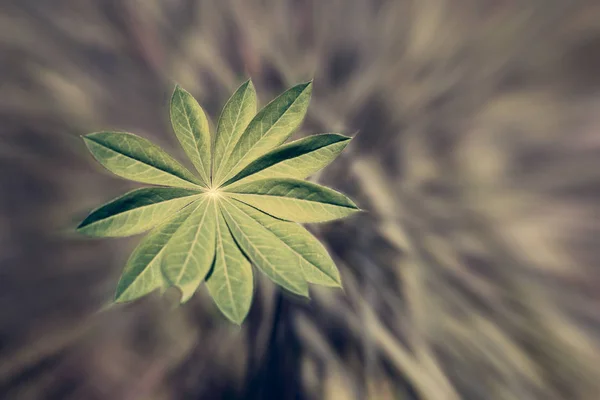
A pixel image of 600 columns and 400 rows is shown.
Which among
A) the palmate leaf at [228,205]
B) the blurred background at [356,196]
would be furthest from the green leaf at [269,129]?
the blurred background at [356,196]

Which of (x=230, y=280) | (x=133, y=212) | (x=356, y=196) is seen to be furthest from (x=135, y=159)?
(x=356, y=196)

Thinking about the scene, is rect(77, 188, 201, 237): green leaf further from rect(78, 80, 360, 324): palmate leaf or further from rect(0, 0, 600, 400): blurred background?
rect(0, 0, 600, 400): blurred background

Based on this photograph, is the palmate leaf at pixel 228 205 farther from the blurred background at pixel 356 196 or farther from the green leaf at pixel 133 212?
the blurred background at pixel 356 196

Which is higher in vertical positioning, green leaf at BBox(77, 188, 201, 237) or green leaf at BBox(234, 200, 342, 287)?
green leaf at BBox(77, 188, 201, 237)

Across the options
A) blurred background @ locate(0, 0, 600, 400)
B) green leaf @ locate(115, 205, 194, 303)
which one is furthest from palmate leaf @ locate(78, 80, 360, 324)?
blurred background @ locate(0, 0, 600, 400)

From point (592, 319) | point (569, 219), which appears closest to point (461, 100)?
point (569, 219)

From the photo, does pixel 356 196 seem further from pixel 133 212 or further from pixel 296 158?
pixel 133 212

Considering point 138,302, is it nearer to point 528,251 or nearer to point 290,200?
point 290,200
